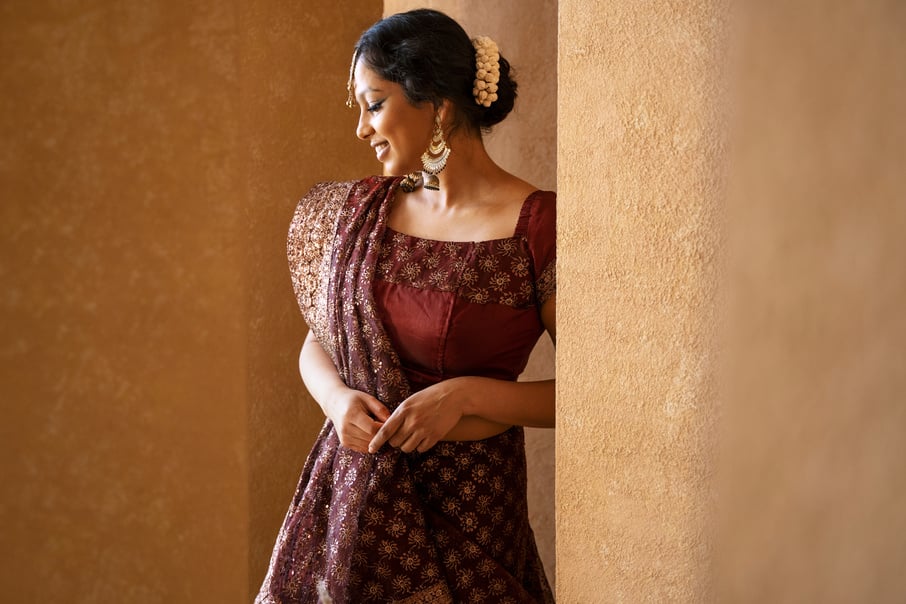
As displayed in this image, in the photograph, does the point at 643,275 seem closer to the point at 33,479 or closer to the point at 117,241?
the point at 117,241

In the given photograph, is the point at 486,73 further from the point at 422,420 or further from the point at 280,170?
the point at 280,170

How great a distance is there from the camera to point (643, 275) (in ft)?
3.11

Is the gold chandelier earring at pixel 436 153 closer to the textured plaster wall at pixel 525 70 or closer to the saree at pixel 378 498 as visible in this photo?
the saree at pixel 378 498

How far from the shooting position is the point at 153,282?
2352 millimetres

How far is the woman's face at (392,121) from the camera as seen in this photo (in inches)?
61.4

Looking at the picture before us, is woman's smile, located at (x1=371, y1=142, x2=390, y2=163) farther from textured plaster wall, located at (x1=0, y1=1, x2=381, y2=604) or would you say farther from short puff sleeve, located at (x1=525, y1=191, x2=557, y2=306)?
textured plaster wall, located at (x1=0, y1=1, x2=381, y2=604)

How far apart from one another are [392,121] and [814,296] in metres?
0.84

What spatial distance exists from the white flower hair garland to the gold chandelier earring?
9 centimetres

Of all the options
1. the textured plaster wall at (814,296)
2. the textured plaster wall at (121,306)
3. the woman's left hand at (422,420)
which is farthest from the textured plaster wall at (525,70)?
the textured plaster wall at (814,296)

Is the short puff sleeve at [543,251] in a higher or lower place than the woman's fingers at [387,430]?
higher

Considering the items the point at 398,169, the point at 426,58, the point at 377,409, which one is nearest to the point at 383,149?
the point at 398,169

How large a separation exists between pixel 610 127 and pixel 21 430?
1809mm

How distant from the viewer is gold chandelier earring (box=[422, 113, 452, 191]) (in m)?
1.58

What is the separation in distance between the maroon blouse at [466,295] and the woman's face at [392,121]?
0.16 metres
